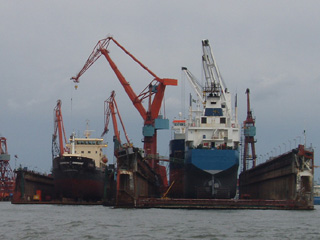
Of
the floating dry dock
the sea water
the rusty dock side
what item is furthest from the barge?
the rusty dock side

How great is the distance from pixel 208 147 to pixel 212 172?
5497 mm

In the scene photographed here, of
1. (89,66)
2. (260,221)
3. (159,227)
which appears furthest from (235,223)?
(89,66)

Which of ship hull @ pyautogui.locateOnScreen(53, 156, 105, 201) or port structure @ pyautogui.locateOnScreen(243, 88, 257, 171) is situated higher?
port structure @ pyautogui.locateOnScreen(243, 88, 257, 171)

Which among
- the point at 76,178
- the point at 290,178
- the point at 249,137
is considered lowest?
the point at 290,178

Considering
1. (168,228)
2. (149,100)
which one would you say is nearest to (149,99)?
(149,100)

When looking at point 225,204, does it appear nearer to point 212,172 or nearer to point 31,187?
point 212,172

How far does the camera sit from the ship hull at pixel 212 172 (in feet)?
256

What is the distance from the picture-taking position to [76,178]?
10156 cm

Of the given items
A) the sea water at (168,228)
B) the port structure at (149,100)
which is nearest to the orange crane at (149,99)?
the port structure at (149,100)

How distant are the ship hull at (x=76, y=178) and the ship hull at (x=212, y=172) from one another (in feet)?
87.9

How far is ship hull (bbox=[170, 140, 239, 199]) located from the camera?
78062 millimetres

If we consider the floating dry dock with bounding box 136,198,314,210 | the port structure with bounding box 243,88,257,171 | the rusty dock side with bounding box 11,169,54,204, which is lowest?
the floating dry dock with bounding box 136,198,314,210

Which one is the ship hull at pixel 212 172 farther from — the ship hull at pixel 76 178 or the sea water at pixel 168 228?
the ship hull at pixel 76 178

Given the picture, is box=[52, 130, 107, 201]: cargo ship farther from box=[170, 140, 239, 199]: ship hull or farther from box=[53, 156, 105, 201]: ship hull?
box=[170, 140, 239, 199]: ship hull
